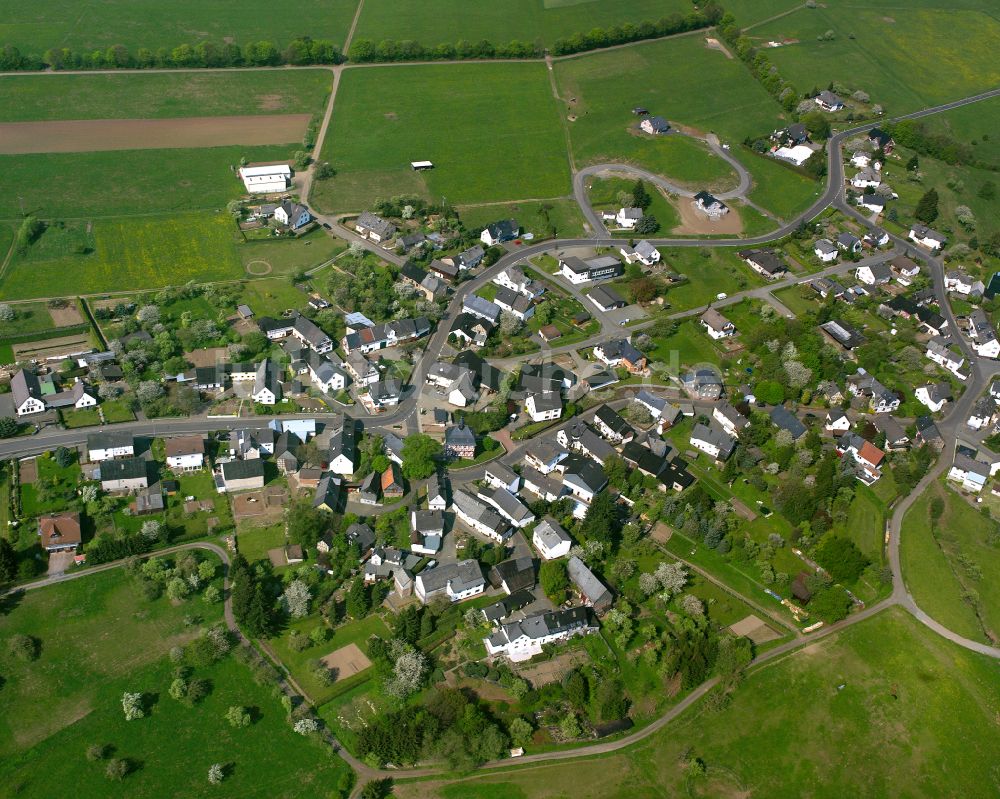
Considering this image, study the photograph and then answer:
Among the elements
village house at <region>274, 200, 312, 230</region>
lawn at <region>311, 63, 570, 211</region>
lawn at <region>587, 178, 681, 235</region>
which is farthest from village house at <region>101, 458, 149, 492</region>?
lawn at <region>587, 178, 681, 235</region>

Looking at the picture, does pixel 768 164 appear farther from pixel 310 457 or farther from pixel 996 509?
pixel 310 457

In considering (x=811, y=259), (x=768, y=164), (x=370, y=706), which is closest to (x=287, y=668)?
(x=370, y=706)

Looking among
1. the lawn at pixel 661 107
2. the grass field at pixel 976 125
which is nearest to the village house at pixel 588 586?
the lawn at pixel 661 107

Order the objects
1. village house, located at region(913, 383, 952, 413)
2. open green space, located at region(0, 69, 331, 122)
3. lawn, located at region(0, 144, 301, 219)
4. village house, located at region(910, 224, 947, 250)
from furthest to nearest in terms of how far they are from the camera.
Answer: open green space, located at region(0, 69, 331, 122) < village house, located at region(910, 224, 947, 250) < lawn, located at region(0, 144, 301, 219) < village house, located at region(913, 383, 952, 413)

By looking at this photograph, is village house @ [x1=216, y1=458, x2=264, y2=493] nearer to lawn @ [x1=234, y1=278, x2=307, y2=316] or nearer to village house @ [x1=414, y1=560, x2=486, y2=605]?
village house @ [x1=414, y1=560, x2=486, y2=605]

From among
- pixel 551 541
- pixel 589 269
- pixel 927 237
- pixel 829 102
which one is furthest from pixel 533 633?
pixel 829 102
